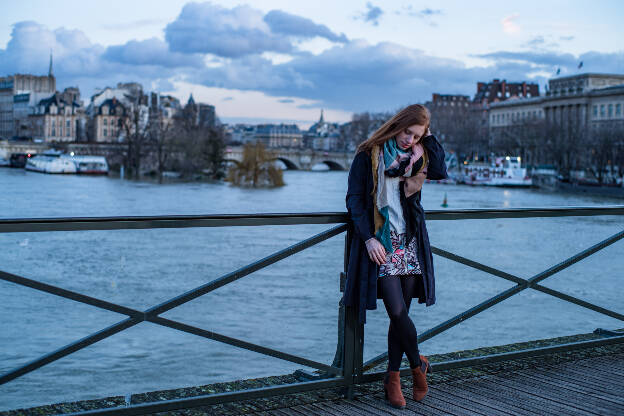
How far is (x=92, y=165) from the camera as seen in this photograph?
251ft

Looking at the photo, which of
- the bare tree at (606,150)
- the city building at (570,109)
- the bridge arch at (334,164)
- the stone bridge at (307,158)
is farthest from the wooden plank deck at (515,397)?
the bridge arch at (334,164)

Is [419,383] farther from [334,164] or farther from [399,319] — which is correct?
[334,164]

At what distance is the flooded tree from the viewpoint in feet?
194

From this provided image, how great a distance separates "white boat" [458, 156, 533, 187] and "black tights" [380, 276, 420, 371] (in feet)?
234

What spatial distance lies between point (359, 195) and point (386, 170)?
17 centimetres

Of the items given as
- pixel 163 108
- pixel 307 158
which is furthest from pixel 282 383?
pixel 163 108

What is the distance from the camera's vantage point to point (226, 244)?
2700cm

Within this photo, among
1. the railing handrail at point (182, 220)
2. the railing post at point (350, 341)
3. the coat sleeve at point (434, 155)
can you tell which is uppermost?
the coat sleeve at point (434, 155)

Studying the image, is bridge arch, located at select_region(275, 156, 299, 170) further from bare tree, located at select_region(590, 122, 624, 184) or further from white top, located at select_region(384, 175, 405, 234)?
white top, located at select_region(384, 175, 405, 234)

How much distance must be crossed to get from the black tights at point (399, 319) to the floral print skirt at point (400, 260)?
0.11 ft

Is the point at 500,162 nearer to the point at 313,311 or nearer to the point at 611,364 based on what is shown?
the point at 313,311

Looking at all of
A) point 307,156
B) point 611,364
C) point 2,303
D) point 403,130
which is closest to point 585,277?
point 2,303

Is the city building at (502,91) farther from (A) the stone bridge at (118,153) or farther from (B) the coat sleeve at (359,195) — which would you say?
(B) the coat sleeve at (359,195)

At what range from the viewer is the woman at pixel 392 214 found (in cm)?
375
